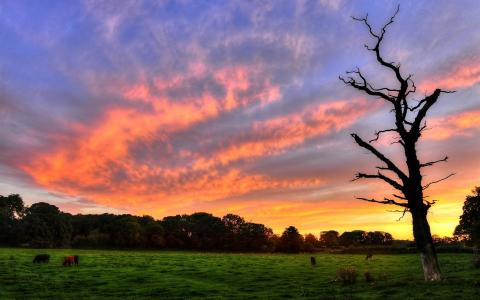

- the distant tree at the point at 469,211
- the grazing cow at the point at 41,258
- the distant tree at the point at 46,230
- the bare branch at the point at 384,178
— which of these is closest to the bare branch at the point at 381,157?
the bare branch at the point at 384,178

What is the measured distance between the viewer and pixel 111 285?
31.2m

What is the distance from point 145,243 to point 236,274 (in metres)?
86.6

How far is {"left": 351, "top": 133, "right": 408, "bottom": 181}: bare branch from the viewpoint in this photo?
26.6m

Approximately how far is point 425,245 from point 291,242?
109m

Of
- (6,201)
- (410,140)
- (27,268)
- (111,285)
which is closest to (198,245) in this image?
(6,201)

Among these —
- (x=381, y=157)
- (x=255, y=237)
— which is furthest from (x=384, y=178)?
(x=255, y=237)

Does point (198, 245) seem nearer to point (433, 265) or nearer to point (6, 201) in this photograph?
point (6, 201)

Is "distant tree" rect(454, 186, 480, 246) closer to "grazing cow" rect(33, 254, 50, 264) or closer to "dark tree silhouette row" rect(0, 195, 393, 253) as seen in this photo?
"grazing cow" rect(33, 254, 50, 264)

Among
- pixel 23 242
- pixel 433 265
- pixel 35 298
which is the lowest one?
pixel 35 298

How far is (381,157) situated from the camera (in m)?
27.2

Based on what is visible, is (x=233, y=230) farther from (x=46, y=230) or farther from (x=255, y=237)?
(x=46, y=230)

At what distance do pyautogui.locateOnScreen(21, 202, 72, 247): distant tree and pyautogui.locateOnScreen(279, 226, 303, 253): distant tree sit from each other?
6054 cm

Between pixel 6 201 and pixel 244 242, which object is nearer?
pixel 244 242

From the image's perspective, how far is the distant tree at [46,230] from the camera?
109 metres
